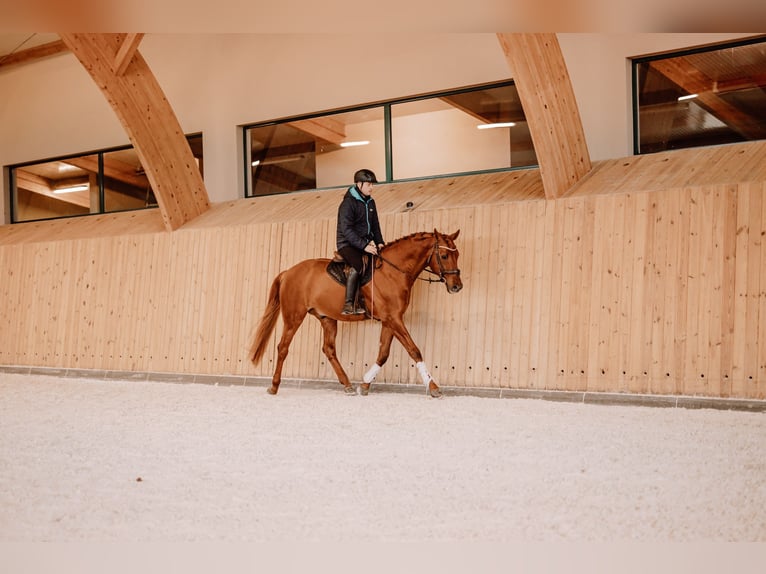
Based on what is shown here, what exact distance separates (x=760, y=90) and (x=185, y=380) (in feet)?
26.3

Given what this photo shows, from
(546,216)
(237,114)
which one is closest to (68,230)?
(237,114)

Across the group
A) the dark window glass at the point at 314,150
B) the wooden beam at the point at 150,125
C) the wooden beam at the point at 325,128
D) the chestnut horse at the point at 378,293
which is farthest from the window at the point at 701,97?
the wooden beam at the point at 150,125

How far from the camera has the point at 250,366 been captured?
32.9 feet

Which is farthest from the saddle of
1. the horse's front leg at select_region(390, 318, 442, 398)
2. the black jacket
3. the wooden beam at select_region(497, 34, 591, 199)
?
the wooden beam at select_region(497, 34, 591, 199)

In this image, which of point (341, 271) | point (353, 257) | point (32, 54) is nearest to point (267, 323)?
point (341, 271)

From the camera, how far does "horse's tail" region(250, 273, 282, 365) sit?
27.7 feet

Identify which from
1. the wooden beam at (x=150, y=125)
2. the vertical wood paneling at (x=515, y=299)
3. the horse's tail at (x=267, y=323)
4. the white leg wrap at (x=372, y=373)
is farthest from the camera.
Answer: the wooden beam at (x=150, y=125)

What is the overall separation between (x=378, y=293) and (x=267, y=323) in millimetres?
1491

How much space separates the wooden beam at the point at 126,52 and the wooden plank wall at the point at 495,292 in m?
2.41

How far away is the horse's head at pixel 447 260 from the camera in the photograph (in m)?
7.59

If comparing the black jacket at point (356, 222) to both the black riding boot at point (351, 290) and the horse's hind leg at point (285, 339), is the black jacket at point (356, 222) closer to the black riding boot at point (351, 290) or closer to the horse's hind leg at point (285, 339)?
the black riding boot at point (351, 290)

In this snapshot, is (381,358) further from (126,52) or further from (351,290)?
(126,52)

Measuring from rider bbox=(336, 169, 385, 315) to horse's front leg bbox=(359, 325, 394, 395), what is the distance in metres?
0.36

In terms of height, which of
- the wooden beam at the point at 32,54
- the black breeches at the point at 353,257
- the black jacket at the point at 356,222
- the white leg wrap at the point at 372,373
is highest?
the wooden beam at the point at 32,54
